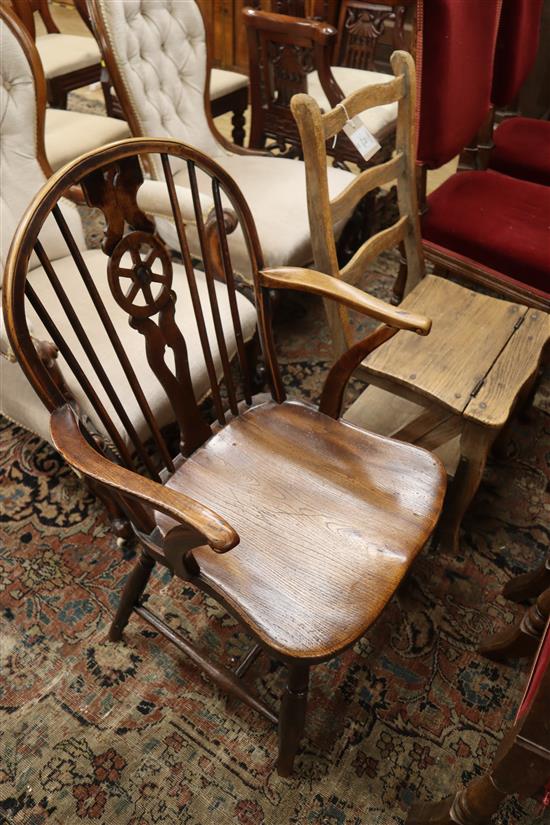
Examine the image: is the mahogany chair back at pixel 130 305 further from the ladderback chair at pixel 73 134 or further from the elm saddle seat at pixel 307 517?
the ladderback chair at pixel 73 134

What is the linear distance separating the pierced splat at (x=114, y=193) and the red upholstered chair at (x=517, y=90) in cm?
172

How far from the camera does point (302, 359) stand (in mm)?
2039

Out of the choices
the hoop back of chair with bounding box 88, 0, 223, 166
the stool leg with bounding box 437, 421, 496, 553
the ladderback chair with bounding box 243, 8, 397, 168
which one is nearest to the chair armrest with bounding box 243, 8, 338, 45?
the ladderback chair with bounding box 243, 8, 397, 168

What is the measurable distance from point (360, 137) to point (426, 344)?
54 cm

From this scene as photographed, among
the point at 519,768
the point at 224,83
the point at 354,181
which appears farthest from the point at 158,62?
the point at 519,768

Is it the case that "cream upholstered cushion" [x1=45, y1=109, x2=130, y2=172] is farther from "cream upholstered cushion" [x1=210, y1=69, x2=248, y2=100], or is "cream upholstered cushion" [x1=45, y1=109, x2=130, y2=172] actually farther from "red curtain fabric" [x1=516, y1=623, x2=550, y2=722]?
"red curtain fabric" [x1=516, y1=623, x2=550, y2=722]

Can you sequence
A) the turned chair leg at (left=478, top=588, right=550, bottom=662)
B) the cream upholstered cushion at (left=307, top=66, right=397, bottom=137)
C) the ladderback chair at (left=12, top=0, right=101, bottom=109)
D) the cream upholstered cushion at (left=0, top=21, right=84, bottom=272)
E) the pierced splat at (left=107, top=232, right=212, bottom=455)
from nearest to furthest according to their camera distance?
the pierced splat at (left=107, top=232, right=212, bottom=455) < the turned chair leg at (left=478, top=588, right=550, bottom=662) < the cream upholstered cushion at (left=0, top=21, right=84, bottom=272) < the cream upholstered cushion at (left=307, top=66, right=397, bottom=137) < the ladderback chair at (left=12, top=0, right=101, bottom=109)

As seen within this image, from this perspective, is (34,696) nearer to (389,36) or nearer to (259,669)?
(259,669)

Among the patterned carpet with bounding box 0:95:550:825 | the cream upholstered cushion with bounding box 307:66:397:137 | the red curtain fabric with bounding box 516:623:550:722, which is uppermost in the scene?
the cream upholstered cushion with bounding box 307:66:397:137

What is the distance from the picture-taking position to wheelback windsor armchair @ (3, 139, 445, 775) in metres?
0.83

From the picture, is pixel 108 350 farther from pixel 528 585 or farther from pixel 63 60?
pixel 63 60

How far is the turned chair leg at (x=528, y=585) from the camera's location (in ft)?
→ 4.28

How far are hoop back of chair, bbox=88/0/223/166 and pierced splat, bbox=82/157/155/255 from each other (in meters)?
0.82

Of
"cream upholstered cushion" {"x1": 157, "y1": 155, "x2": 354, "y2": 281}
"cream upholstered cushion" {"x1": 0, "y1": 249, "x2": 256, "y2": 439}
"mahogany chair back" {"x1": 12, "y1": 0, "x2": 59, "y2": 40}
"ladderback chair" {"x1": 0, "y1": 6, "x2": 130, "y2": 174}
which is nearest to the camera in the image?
"cream upholstered cushion" {"x1": 0, "y1": 249, "x2": 256, "y2": 439}
